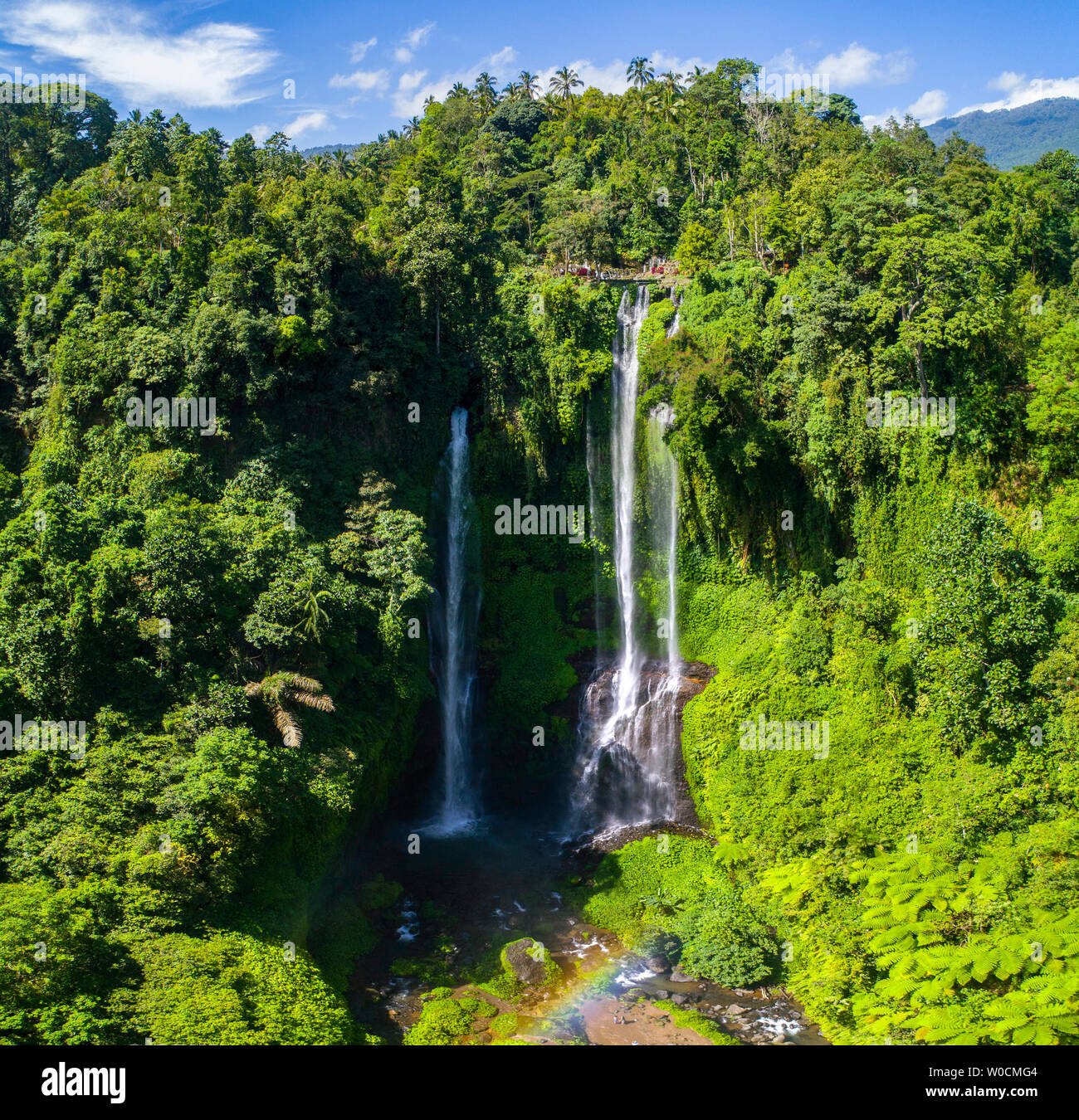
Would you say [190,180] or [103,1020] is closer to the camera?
[103,1020]

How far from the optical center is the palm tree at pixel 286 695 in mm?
20922

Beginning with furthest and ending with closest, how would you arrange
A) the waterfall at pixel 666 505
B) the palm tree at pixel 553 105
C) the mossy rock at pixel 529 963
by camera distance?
the palm tree at pixel 553 105 < the waterfall at pixel 666 505 < the mossy rock at pixel 529 963

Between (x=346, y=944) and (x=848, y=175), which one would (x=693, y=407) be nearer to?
(x=848, y=175)

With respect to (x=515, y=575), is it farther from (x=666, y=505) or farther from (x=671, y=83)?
(x=671, y=83)

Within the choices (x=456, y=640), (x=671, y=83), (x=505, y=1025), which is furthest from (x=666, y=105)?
(x=505, y=1025)

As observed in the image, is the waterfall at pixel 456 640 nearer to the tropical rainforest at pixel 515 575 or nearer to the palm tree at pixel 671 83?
the tropical rainforest at pixel 515 575

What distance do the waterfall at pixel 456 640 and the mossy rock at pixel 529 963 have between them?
6.25 meters

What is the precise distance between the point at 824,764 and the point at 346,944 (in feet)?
40.4

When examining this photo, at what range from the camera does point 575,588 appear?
30.5 metres

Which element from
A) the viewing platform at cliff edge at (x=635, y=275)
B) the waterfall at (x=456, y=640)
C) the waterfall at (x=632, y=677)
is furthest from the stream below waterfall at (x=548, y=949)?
the viewing platform at cliff edge at (x=635, y=275)

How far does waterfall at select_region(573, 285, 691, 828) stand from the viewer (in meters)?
26.8

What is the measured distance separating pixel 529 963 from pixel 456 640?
11.5 m

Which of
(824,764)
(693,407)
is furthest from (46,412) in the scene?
(824,764)

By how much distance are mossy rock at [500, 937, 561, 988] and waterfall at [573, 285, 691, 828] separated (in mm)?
6485
